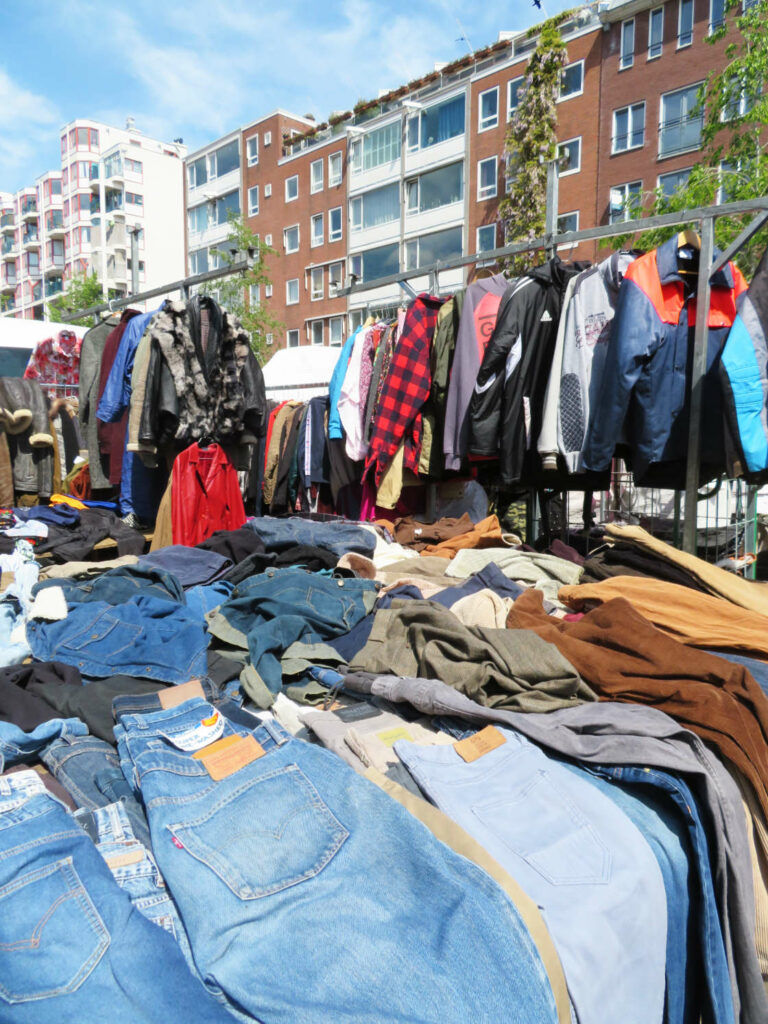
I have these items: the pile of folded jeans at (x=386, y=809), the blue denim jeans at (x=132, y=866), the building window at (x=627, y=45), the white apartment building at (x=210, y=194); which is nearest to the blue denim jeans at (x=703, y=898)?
the pile of folded jeans at (x=386, y=809)

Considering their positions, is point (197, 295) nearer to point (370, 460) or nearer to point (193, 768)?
point (370, 460)

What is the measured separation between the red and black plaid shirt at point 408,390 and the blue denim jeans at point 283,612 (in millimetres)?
1821

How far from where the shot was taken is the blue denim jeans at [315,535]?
3.18 metres

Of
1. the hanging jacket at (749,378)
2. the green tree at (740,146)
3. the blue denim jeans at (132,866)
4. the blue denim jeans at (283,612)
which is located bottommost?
the blue denim jeans at (132,866)

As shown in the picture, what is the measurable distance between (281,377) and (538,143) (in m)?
17.3

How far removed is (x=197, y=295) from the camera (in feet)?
14.6

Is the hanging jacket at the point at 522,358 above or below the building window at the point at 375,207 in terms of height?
below

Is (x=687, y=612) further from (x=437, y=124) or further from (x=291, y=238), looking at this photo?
(x=291, y=238)

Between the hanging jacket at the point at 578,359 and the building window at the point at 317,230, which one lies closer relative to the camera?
the hanging jacket at the point at 578,359

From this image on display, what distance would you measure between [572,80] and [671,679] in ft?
84.7

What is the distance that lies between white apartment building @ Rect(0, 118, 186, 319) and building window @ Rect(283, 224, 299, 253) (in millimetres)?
16368

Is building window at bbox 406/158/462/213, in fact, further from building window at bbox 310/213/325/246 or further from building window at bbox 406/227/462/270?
building window at bbox 310/213/325/246

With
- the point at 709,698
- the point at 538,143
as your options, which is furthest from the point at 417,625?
the point at 538,143

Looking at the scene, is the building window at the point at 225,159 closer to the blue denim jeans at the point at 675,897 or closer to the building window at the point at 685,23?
the building window at the point at 685,23
